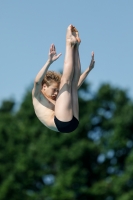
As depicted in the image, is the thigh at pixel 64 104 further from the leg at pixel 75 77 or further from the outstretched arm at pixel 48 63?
the outstretched arm at pixel 48 63

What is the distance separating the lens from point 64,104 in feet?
40.3

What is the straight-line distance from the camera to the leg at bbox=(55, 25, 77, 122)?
40.3 ft

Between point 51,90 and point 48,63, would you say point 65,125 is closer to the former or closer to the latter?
point 51,90

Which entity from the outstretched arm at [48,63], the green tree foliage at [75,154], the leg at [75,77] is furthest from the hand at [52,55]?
the green tree foliage at [75,154]

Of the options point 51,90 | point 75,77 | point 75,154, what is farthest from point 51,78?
point 75,154

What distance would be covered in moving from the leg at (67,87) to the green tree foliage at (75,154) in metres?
31.7

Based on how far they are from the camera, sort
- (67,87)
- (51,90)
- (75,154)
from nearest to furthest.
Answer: (67,87) → (51,90) → (75,154)

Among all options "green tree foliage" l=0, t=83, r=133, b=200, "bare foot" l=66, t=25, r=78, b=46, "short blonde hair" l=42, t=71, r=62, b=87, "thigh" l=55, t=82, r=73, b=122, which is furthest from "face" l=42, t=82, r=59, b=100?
"green tree foliage" l=0, t=83, r=133, b=200

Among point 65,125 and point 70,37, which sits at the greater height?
point 70,37

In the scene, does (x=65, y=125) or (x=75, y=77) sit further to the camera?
(x=75, y=77)

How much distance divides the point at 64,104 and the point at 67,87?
313 mm

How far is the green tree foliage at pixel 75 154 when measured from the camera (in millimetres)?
45844

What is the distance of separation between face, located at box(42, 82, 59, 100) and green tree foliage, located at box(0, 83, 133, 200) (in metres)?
31.2

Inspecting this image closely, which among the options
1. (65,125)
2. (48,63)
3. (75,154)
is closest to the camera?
(48,63)
